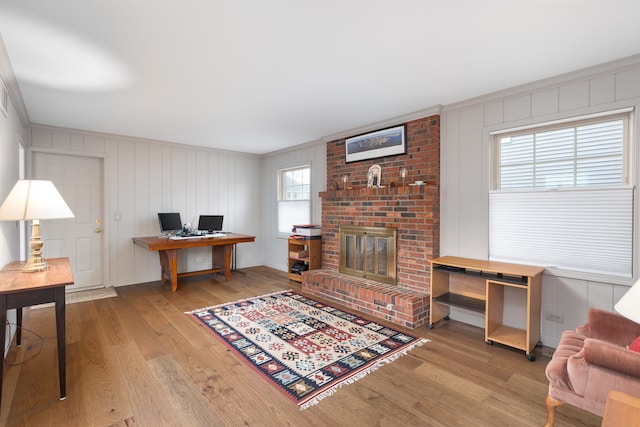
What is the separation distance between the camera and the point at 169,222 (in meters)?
4.95

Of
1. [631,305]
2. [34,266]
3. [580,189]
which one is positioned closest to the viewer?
[631,305]

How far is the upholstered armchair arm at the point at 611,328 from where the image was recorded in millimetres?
1905

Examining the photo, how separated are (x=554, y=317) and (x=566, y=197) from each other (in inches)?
41.4

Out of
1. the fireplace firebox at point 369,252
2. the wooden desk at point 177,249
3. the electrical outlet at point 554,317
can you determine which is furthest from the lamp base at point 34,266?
the electrical outlet at point 554,317

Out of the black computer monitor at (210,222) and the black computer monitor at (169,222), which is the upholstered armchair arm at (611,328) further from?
the black computer monitor at (169,222)

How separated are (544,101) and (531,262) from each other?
4.77 feet

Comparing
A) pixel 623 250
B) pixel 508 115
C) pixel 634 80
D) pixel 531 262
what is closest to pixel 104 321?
pixel 531 262

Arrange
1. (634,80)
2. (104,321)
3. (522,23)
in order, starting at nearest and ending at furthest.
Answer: (522,23) < (634,80) < (104,321)

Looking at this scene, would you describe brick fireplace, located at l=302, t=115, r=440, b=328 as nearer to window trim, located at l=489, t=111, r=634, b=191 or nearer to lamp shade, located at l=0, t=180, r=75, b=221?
window trim, located at l=489, t=111, r=634, b=191

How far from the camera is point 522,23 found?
1.84 metres

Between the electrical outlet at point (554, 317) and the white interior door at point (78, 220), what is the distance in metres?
5.66

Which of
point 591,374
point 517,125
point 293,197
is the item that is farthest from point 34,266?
point 517,125

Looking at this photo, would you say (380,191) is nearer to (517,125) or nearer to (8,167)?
(517,125)

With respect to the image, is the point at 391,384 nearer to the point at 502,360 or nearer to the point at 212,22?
the point at 502,360
